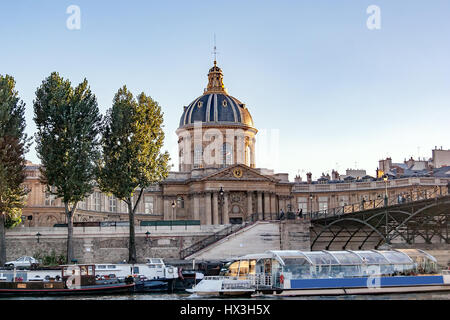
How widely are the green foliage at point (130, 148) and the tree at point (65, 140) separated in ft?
6.28

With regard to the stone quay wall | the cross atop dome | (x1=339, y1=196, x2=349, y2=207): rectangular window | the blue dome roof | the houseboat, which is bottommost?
the houseboat

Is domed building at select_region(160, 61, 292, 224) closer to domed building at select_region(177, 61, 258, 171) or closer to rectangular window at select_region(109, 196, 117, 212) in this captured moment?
domed building at select_region(177, 61, 258, 171)

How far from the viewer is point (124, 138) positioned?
61.2 meters

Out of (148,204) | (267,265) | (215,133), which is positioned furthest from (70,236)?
(215,133)

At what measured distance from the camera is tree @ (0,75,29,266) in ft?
185

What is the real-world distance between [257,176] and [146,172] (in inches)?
1020

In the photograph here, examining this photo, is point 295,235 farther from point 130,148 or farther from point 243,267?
point 243,267

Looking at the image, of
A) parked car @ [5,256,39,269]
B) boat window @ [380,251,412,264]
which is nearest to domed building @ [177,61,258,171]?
parked car @ [5,256,39,269]

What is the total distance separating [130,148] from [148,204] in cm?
3023

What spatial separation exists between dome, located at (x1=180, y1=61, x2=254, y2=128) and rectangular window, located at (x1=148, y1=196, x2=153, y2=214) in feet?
38.6

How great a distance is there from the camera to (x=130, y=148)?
60.8 metres

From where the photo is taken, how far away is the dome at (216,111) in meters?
94.1
